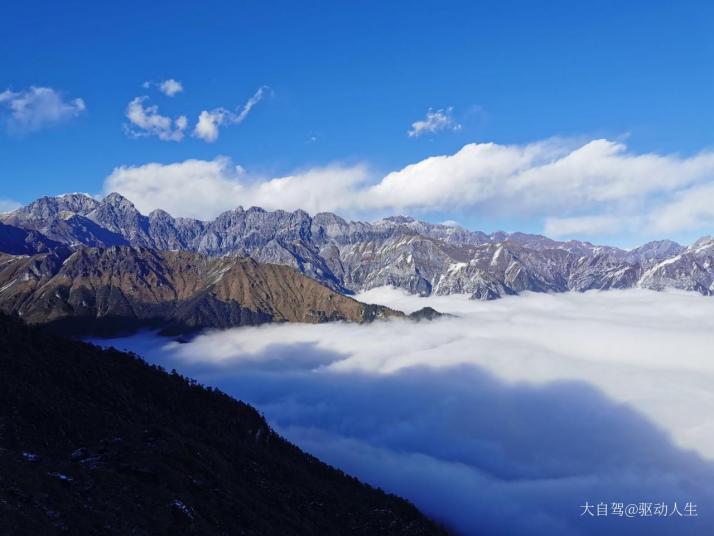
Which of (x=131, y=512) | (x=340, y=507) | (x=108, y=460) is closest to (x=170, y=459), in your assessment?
(x=108, y=460)

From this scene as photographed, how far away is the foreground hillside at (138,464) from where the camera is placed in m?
47.9

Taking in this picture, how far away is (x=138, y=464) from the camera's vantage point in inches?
2613

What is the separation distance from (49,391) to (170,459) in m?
35.9

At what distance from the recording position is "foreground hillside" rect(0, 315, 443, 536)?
47938mm

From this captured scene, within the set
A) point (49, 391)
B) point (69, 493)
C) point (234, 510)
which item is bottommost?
point (234, 510)

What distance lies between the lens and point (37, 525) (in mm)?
38312

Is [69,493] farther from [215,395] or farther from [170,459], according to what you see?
[215,395]

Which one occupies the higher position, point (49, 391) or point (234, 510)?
point (49, 391)

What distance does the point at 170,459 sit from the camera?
73.9 m

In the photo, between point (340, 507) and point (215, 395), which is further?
point (215, 395)

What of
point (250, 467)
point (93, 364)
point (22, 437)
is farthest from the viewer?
point (93, 364)

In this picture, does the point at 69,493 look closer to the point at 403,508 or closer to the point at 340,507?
the point at 340,507

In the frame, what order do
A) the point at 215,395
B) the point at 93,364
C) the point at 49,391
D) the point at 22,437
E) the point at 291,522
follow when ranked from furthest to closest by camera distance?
the point at 215,395 < the point at 93,364 < the point at 49,391 < the point at 291,522 < the point at 22,437

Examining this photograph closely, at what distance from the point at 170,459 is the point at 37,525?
36.7 metres
